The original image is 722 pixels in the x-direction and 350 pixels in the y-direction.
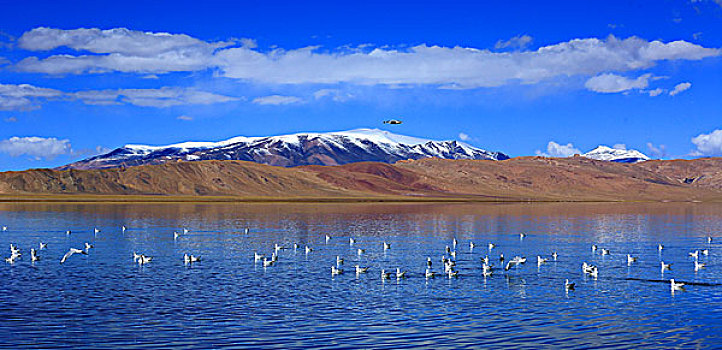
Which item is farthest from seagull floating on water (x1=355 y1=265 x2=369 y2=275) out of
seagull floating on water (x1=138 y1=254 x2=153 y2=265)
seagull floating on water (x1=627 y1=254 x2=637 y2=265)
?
seagull floating on water (x1=627 y1=254 x2=637 y2=265)

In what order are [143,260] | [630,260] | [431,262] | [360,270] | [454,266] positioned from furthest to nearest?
[630,260]
[431,262]
[143,260]
[454,266]
[360,270]

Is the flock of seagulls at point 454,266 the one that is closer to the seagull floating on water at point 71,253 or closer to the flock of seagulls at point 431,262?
the flock of seagulls at point 431,262

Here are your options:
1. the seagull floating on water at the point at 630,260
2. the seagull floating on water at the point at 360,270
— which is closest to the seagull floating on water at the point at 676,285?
the seagull floating on water at the point at 630,260

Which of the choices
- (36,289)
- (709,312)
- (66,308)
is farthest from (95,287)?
(709,312)

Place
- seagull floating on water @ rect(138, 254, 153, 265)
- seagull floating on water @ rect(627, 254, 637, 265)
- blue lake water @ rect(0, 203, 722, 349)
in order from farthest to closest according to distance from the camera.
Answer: seagull floating on water @ rect(627, 254, 637, 265), seagull floating on water @ rect(138, 254, 153, 265), blue lake water @ rect(0, 203, 722, 349)

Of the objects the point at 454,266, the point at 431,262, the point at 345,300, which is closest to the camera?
the point at 345,300

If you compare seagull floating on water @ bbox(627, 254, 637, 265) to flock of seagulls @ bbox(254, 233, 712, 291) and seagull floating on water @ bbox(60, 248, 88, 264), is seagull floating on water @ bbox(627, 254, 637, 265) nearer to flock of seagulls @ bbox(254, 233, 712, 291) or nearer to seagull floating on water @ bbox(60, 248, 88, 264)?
flock of seagulls @ bbox(254, 233, 712, 291)

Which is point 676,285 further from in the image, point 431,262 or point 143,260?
point 143,260

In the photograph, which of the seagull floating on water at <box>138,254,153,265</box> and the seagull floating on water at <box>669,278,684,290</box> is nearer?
the seagull floating on water at <box>669,278,684,290</box>

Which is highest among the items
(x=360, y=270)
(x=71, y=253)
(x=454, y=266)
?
(x=71, y=253)

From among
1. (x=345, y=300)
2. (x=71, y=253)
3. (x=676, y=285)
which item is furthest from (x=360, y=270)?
(x=71, y=253)

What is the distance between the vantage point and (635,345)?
2309cm

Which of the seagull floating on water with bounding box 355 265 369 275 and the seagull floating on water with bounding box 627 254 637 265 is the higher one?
the seagull floating on water with bounding box 627 254 637 265

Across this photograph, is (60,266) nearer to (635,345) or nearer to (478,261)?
(478,261)
